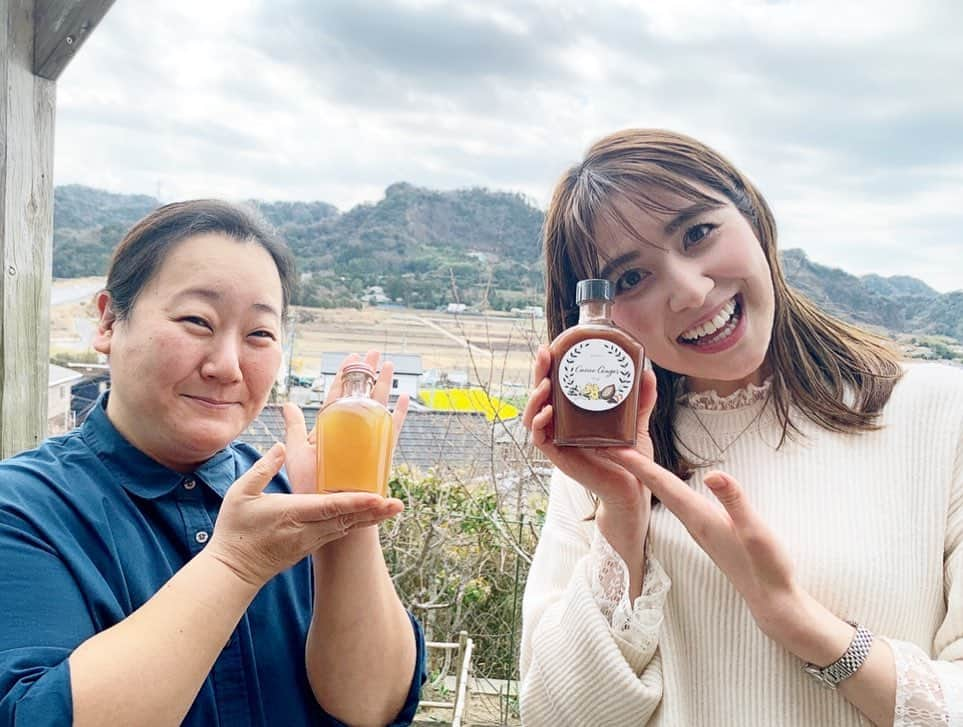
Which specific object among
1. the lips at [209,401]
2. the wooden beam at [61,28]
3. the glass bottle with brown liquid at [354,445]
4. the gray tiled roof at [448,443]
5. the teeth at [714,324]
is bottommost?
the gray tiled roof at [448,443]

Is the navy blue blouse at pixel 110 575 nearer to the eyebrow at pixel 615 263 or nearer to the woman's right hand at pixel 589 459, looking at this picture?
the woman's right hand at pixel 589 459

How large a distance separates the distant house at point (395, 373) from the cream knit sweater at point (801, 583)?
473mm

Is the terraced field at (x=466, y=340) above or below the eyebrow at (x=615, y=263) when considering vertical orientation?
below

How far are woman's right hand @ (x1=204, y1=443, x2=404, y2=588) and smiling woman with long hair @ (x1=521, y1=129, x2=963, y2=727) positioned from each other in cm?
43

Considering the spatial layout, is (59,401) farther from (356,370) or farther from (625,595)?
(625,595)

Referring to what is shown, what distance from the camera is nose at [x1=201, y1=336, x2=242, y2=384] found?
1.05 metres

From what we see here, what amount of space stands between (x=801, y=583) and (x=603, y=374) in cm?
47

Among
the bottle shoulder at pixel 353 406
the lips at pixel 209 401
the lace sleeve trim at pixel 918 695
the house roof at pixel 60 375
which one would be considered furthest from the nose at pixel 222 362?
the lace sleeve trim at pixel 918 695

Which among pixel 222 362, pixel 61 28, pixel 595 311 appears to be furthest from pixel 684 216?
pixel 61 28

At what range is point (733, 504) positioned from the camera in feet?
3.37

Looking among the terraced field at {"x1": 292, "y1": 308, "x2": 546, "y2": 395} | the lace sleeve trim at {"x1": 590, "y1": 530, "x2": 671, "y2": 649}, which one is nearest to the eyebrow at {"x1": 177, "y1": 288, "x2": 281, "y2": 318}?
the lace sleeve trim at {"x1": 590, "y1": 530, "x2": 671, "y2": 649}

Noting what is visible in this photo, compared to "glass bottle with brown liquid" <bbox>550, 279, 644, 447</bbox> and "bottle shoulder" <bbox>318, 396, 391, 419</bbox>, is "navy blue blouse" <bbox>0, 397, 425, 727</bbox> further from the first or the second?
"glass bottle with brown liquid" <bbox>550, 279, 644, 447</bbox>

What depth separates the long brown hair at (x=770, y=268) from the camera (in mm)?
1248

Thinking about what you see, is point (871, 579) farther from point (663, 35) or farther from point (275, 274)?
point (663, 35)
